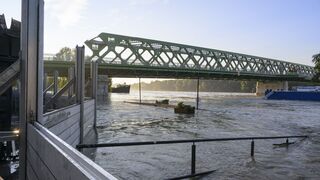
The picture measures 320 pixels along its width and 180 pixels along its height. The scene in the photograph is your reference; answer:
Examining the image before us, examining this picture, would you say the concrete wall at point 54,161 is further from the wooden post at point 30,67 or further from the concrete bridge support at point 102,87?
the concrete bridge support at point 102,87

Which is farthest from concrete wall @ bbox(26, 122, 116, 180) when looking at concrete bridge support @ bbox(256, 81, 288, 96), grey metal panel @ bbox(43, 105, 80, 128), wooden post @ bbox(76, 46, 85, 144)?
concrete bridge support @ bbox(256, 81, 288, 96)

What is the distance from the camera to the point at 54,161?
388 cm

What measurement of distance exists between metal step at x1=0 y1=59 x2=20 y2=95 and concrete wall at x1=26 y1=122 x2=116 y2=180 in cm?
142

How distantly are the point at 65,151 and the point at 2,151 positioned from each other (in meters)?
11.1

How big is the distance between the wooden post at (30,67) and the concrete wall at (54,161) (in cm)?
29

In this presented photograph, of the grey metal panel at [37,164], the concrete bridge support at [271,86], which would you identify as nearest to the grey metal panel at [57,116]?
the grey metal panel at [37,164]

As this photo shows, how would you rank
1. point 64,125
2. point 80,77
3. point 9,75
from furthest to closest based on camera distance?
point 80,77
point 64,125
point 9,75

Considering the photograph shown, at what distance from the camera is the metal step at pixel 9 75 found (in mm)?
7109

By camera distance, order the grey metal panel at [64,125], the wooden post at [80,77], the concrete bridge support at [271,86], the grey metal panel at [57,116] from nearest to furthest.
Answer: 1. the grey metal panel at [57,116]
2. the grey metal panel at [64,125]
3. the wooden post at [80,77]
4. the concrete bridge support at [271,86]

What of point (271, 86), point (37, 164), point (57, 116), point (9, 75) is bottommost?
point (37, 164)

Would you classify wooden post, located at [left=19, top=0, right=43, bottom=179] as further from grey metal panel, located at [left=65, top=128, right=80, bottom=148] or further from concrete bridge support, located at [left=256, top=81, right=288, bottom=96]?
concrete bridge support, located at [left=256, top=81, right=288, bottom=96]

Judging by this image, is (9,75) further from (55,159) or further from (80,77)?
(80,77)

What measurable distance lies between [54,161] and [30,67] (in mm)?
2761

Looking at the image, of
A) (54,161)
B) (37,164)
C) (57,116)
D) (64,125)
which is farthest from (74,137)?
(54,161)
